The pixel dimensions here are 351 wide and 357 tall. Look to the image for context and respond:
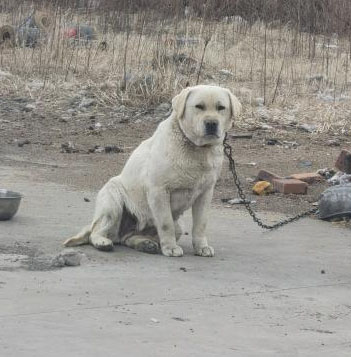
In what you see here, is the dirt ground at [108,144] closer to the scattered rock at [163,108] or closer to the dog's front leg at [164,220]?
the scattered rock at [163,108]

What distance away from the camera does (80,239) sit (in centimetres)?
736

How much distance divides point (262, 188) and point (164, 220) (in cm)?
326

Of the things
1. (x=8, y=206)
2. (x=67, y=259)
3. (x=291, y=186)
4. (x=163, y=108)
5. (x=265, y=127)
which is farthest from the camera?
(x=163, y=108)

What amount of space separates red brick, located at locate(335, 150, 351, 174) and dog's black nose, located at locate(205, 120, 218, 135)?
3731 mm

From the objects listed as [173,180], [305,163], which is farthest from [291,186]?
[173,180]

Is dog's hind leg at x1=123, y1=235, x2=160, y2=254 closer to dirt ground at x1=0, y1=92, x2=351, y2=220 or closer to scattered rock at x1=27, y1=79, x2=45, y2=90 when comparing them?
dirt ground at x1=0, y1=92, x2=351, y2=220

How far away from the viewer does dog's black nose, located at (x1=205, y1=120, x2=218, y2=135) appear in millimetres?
6992

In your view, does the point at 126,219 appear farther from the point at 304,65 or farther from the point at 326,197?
the point at 304,65

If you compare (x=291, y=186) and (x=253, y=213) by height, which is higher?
(x=253, y=213)

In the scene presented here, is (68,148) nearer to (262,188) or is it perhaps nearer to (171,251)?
(262,188)

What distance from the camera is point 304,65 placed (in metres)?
18.8

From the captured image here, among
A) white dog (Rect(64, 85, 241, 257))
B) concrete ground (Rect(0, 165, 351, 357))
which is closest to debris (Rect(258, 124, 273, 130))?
concrete ground (Rect(0, 165, 351, 357))

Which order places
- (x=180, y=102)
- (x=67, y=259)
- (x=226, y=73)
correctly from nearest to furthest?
(x=67, y=259) → (x=180, y=102) → (x=226, y=73)

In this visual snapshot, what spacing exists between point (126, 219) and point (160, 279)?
3.96ft
